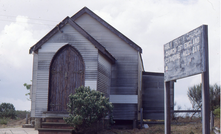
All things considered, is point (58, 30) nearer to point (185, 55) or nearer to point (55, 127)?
point (55, 127)

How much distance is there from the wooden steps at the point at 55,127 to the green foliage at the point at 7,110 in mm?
15077

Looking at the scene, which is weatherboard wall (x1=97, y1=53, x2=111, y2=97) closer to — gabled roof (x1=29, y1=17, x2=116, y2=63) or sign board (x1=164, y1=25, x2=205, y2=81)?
gabled roof (x1=29, y1=17, x2=116, y2=63)

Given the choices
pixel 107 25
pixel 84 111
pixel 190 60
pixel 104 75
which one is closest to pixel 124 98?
pixel 104 75

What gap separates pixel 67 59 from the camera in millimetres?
16031

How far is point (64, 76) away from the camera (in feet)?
52.1

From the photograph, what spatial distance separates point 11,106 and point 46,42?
58.0ft

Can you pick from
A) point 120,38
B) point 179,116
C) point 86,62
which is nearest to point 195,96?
point 179,116

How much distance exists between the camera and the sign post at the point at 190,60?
8344 mm

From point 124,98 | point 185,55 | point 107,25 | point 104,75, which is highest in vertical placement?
point 107,25

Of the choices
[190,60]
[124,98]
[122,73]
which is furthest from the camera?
[122,73]

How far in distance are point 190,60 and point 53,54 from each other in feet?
29.5

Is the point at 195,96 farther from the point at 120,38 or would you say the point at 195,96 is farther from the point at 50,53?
the point at 50,53

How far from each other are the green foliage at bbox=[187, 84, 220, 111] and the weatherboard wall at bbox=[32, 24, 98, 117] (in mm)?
10074

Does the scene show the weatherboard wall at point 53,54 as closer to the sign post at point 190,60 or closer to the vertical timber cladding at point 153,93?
the sign post at point 190,60
